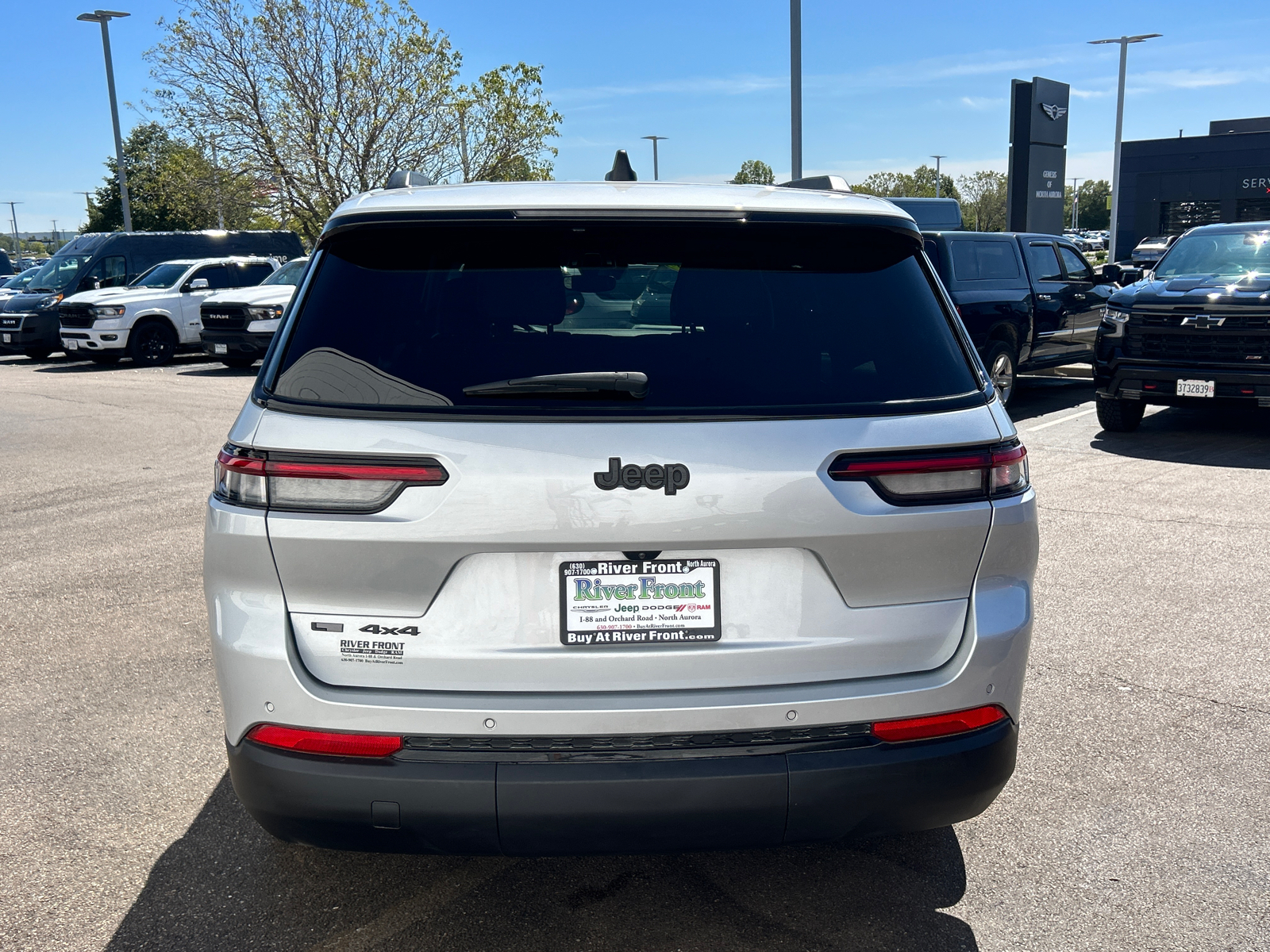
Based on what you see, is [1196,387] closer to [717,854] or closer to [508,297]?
[717,854]

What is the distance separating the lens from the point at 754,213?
2.54 metres

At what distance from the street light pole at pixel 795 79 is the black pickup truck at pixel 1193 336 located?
6242mm

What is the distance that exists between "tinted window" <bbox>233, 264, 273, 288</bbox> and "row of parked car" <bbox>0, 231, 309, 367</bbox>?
15 mm

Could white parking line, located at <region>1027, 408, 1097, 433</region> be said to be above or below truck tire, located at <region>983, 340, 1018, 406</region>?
below

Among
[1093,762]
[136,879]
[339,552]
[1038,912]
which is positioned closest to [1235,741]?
[1093,762]

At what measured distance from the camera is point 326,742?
2.38 m

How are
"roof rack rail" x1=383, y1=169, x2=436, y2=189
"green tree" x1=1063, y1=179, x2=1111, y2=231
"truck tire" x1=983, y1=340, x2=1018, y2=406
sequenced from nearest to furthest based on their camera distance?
"roof rack rail" x1=383, y1=169, x2=436, y2=189
"truck tire" x1=983, y1=340, x2=1018, y2=406
"green tree" x1=1063, y1=179, x2=1111, y2=231

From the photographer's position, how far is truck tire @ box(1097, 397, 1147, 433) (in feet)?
34.4

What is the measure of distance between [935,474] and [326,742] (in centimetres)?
145

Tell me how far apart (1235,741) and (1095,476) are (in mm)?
5091

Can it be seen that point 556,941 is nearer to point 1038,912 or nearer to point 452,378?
point 1038,912

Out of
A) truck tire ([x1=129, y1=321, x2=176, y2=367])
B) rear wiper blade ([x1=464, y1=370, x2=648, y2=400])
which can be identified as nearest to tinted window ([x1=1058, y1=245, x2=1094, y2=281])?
rear wiper blade ([x1=464, y1=370, x2=648, y2=400])

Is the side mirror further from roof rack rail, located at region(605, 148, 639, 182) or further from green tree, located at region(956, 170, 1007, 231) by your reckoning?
green tree, located at region(956, 170, 1007, 231)

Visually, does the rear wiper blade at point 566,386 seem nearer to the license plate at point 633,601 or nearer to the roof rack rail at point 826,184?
the license plate at point 633,601
